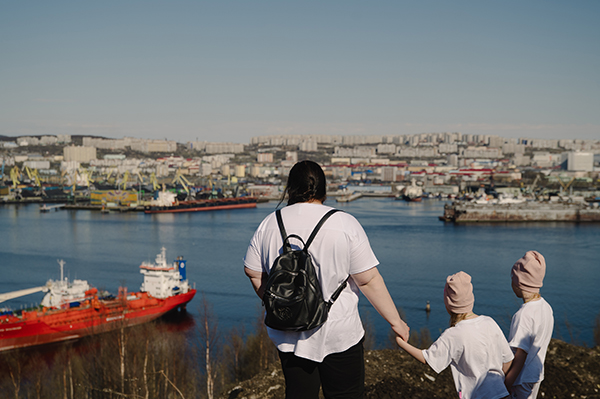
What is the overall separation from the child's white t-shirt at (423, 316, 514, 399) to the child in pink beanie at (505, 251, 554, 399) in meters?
0.04

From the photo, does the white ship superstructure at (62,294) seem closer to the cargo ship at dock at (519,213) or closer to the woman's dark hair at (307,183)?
the woman's dark hair at (307,183)

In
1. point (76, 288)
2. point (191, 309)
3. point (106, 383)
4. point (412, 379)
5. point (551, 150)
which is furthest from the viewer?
point (551, 150)

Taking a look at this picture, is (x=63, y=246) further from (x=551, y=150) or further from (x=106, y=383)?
(x=551, y=150)

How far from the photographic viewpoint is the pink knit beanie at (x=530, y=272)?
70 centimetres

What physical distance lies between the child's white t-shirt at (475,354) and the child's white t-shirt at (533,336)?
4 centimetres

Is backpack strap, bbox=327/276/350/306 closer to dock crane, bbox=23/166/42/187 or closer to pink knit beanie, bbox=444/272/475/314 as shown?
pink knit beanie, bbox=444/272/475/314

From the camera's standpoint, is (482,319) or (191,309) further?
(191,309)

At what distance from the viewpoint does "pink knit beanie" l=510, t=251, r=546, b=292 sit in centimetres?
70

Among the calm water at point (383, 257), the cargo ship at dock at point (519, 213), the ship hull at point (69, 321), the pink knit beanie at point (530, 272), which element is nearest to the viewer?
the pink knit beanie at point (530, 272)

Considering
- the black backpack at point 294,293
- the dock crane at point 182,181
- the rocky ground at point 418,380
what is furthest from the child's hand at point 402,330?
the dock crane at point 182,181

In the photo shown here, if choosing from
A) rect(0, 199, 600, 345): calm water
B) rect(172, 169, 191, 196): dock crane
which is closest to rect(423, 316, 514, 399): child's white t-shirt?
rect(0, 199, 600, 345): calm water

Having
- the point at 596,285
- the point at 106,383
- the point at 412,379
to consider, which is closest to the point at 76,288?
the point at 106,383

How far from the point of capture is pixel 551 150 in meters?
59.6

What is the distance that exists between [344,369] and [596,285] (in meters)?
8.18
